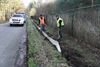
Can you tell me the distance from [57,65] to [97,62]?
300cm

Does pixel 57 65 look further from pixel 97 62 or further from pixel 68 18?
pixel 68 18

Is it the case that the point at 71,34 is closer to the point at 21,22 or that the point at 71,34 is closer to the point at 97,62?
the point at 97,62

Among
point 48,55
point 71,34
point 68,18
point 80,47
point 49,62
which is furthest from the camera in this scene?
point 68,18

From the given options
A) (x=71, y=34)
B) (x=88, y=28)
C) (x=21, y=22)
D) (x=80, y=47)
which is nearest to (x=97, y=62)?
(x=80, y=47)

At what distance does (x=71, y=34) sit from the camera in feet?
72.0

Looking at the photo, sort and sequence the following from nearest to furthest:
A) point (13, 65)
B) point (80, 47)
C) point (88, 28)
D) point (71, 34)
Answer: point (13, 65) → point (80, 47) → point (88, 28) → point (71, 34)

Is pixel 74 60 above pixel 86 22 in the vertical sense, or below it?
below

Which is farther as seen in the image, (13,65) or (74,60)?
(74,60)

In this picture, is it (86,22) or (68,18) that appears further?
(68,18)

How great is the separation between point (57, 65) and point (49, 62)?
25.5 inches

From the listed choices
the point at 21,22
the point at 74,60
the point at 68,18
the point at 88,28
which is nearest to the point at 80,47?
the point at 88,28

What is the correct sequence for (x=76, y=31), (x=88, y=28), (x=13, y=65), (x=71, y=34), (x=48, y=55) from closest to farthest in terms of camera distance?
(x=13, y=65), (x=48, y=55), (x=88, y=28), (x=76, y=31), (x=71, y=34)

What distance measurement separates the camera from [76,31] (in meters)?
20.2

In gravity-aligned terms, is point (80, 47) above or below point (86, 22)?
below
